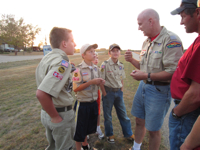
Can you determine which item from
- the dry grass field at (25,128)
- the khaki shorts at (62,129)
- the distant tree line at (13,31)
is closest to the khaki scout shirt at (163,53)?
the khaki shorts at (62,129)

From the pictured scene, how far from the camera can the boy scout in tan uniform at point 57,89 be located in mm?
1331

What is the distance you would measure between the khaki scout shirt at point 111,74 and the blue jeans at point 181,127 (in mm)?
1425

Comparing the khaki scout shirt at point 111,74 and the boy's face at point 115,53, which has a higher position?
the boy's face at point 115,53

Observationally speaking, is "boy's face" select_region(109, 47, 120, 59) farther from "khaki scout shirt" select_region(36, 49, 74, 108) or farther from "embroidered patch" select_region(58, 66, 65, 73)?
"embroidered patch" select_region(58, 66, 65, 73)

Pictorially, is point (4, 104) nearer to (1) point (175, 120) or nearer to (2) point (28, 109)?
(2) point (28, 109)

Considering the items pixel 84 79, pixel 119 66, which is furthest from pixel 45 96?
pixel 119 66

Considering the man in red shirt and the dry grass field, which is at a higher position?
the man in red shirt

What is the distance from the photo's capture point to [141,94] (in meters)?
2.09

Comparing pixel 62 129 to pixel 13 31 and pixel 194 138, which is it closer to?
pixel 194 138

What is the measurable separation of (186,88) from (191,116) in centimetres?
29

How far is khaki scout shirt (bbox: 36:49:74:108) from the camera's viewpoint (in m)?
1.32

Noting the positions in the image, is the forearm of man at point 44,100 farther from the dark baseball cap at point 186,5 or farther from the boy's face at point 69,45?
the dark baseball cap at point 186,5

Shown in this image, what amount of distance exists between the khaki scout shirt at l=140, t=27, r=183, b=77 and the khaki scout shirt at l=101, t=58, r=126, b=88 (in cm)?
83

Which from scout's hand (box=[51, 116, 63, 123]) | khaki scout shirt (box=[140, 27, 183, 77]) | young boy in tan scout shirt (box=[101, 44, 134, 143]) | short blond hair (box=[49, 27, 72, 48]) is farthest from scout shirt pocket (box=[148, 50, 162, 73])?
scout's hand (box=[51, 116, 63, 123])
